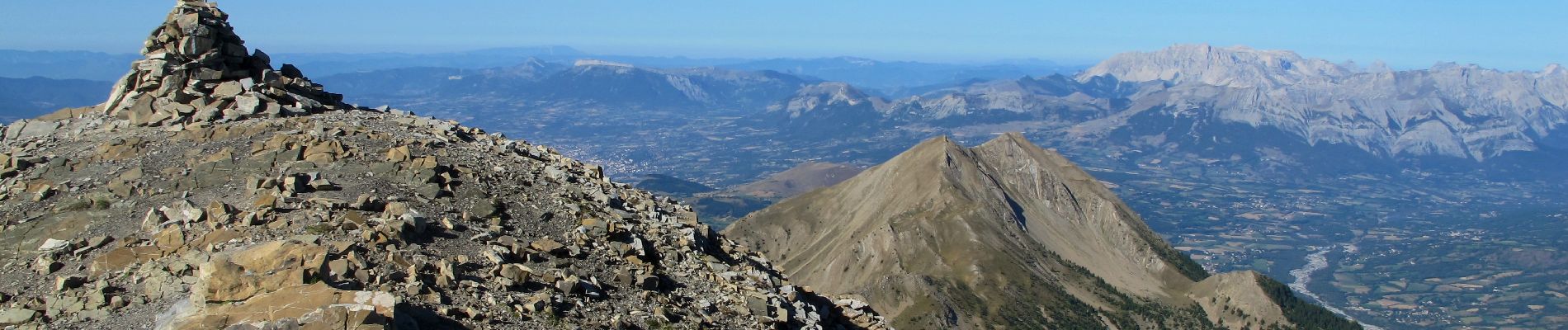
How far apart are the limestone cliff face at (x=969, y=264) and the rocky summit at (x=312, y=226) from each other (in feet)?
313

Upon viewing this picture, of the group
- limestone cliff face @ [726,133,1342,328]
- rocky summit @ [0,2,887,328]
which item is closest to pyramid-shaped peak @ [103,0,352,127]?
rocky summit @ [0,2,887,328]

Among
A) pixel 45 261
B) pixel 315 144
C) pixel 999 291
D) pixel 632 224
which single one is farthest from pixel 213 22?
pixel 999 291

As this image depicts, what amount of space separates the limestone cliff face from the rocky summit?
95.5 meters

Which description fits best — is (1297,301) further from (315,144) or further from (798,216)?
(315,144)

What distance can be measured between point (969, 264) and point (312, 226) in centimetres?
13378

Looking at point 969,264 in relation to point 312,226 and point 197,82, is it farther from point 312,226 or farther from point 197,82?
point 312,226

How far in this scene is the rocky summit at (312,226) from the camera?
22.5m

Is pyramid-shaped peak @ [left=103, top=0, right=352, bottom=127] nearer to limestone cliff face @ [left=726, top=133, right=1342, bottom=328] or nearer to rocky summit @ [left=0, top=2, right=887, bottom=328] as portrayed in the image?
rocky summit @ [left=0, top=2, right=887, bottom=328]

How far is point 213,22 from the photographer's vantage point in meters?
39.4

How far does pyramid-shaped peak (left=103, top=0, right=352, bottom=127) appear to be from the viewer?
37.3m

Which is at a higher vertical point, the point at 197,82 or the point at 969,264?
the point at 197,82

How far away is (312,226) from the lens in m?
26.2

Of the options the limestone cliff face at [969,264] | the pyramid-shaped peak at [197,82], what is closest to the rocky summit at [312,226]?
the pyramid-shaped peak at [197,82]

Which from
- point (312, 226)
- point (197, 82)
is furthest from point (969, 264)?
point (312, 226)
